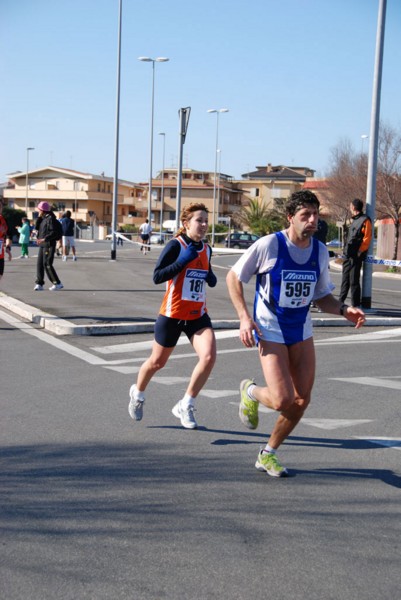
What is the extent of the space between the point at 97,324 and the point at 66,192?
10104 centimetres

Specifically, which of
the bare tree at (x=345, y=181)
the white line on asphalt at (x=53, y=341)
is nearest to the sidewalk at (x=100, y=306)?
the white line on asphalt at (x=53, y=341)

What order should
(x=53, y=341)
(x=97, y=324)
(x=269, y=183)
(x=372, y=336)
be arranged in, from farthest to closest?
(x=269, y=183) → (x=372, y=336) → (x=97, y=324) → (x=53, y=341)

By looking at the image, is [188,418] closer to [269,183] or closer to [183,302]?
[183,302]


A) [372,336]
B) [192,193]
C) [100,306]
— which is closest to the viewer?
[372,336]

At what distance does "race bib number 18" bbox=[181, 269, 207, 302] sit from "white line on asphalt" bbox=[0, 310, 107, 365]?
3.31m

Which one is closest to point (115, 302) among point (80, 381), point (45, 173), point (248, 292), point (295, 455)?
point (248, 292)

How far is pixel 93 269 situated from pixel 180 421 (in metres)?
22.5

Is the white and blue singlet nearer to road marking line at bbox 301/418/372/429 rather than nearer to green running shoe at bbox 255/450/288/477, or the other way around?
green running shoe at bbox 255/450/288/477

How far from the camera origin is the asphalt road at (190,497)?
388 centimetres

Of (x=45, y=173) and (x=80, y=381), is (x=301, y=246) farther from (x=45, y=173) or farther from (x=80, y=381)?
(x=45, y=173)

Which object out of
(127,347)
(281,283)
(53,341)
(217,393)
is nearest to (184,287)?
(281,283)

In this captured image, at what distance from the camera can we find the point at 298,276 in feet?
18.6

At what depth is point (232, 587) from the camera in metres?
3.78

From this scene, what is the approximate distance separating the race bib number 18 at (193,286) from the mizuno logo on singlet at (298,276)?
159 cm
